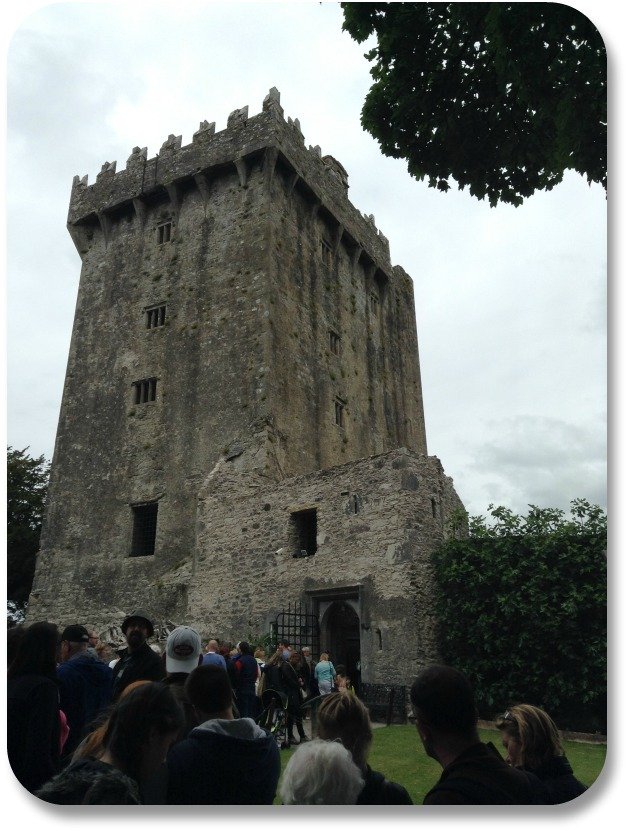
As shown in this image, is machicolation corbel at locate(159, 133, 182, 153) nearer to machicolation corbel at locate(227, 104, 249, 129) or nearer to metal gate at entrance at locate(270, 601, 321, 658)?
machicolation corbel at locate(227, 104, 249, 129)

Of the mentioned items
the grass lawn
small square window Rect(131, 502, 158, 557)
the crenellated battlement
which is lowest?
the grass lawn

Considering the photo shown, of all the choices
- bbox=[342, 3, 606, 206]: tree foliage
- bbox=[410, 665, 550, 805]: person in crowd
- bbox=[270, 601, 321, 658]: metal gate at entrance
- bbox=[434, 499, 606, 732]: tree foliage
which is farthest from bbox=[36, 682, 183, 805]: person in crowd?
bbox=[270, 601, 321, 658]: metal gate at entrance

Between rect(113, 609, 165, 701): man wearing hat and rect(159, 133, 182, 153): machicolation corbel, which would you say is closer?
rect(113, 609, 165, 701): man wearing hat

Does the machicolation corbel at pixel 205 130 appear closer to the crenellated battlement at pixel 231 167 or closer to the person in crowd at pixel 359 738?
the crenellated battlement at pixel 231 167

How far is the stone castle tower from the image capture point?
17.0m

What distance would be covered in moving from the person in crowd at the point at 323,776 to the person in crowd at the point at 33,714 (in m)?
1.96

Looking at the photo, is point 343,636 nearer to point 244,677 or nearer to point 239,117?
point 244,677

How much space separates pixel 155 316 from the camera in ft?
84.0

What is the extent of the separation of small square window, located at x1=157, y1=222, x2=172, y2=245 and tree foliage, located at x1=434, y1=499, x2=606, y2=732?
16.8 m

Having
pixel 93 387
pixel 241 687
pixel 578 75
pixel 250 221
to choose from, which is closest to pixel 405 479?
pixel 241 687

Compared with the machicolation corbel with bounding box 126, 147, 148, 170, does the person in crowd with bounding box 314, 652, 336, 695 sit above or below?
below

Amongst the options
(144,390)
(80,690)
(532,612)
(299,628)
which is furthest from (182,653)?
(144,390)

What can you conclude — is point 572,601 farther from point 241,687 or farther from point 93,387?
point 93,387

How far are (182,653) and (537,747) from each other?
2947mm
